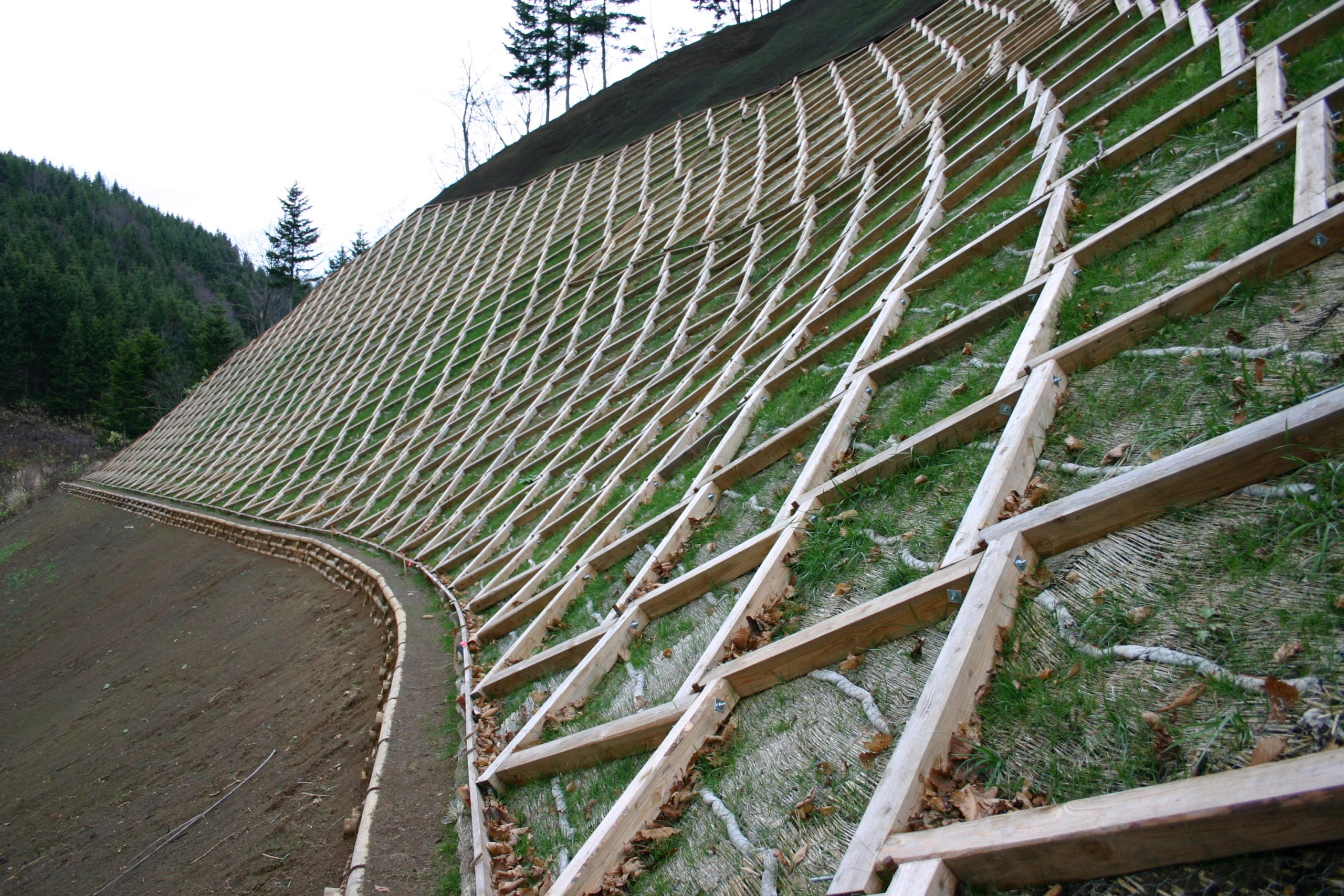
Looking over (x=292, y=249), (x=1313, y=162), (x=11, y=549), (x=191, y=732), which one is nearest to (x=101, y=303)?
(x=292, y=249)

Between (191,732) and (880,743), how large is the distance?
198 inches

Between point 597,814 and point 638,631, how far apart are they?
916mm

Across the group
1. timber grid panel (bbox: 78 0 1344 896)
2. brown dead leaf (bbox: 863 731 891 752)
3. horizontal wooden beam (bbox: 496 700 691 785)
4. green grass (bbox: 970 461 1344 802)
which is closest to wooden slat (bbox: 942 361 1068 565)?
timber grid panel (bbox: 78 0 1344 896)

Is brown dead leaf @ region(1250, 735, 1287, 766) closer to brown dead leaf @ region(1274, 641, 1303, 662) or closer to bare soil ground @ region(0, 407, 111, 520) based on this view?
brown dead leaf @ region(1274, 641, 1303, 662)

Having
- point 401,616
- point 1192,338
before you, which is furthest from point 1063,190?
point 401,616

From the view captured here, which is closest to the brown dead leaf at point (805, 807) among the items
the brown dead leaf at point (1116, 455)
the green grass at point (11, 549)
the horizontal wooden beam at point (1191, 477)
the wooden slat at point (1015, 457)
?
the wooden slat at point (1015, 457)

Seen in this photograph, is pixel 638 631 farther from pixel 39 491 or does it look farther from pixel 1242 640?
pixel 39 491

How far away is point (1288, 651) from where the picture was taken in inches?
56.8

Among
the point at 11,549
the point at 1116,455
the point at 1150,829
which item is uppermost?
the point at 1116,455

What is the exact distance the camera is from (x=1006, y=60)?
23.2ft

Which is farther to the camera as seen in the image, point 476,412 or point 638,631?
point 476,412

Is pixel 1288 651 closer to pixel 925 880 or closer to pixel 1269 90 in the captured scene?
pixel 925 880

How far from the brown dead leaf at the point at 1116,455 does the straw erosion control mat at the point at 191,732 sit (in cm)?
328

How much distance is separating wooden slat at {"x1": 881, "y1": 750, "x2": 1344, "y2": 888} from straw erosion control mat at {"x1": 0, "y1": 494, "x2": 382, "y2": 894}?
277cm
